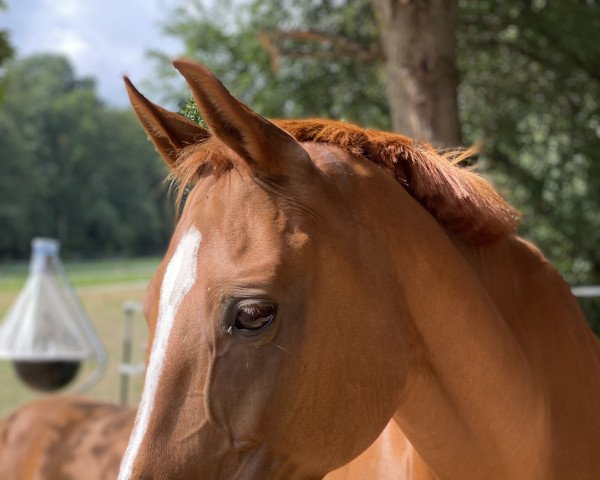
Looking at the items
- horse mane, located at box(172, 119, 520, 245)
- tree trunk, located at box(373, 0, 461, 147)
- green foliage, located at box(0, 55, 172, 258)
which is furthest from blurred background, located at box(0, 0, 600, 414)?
green foliage, located at box(0, 55, 172, 258)

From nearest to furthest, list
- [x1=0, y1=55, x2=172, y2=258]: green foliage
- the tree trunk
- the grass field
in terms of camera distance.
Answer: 1. the tree trunk
2. the grass field
3. [x1=0, y1=55, x2=172, y2=258]: green foliage

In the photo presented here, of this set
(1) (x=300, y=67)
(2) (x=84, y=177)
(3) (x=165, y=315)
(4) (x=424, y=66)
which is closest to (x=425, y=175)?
(3) (x=165, y=315)

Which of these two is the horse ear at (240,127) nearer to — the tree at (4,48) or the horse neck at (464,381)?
the horse neck at (464,381)

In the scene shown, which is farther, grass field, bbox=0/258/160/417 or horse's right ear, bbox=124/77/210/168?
grass field, bbox=0/258/160/417

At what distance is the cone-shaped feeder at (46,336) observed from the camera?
258 inches

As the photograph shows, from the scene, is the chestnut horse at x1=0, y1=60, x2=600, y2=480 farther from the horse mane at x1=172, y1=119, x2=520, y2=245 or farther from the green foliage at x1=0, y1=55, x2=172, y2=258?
the green foliage at x1=0, y1=55, x2=172, y2=258

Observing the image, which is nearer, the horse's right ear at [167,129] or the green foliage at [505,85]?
the horse's right ear at [167,129]

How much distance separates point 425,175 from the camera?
1646mm

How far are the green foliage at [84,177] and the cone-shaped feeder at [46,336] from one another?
4705 centimetres

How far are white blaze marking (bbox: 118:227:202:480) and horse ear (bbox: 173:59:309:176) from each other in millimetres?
192

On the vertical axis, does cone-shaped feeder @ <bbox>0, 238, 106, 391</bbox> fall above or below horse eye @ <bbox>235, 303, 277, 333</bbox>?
below

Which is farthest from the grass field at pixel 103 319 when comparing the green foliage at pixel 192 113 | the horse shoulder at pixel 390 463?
the green foliage at pixel 192 113

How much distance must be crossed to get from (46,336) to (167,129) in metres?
5.58

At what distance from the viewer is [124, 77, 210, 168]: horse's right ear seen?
1.53 m
